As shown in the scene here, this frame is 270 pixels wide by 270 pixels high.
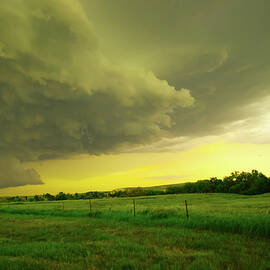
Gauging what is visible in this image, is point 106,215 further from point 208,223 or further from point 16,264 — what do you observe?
point 16,264

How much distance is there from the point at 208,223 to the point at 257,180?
304ft

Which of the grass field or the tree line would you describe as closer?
the grass field

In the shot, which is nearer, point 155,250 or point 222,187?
point 155,250

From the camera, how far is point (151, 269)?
8.47 metres

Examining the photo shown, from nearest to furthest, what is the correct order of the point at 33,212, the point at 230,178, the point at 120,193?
the point at 33,212 < the point at 230,178 < the point at 120,193

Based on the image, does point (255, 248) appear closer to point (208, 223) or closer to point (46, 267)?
point (208, 223)

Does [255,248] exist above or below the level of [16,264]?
below

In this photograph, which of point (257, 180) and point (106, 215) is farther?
point (257, 180)

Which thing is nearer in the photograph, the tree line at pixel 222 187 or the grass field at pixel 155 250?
the grass field at pixel 155 250

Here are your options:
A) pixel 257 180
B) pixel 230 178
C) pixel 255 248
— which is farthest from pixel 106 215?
pixel 230 178

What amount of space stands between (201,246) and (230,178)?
109 metres

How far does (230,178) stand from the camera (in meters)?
113

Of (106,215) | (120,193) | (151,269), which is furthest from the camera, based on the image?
(120,193)

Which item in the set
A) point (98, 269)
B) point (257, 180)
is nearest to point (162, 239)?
point (98, 269)
